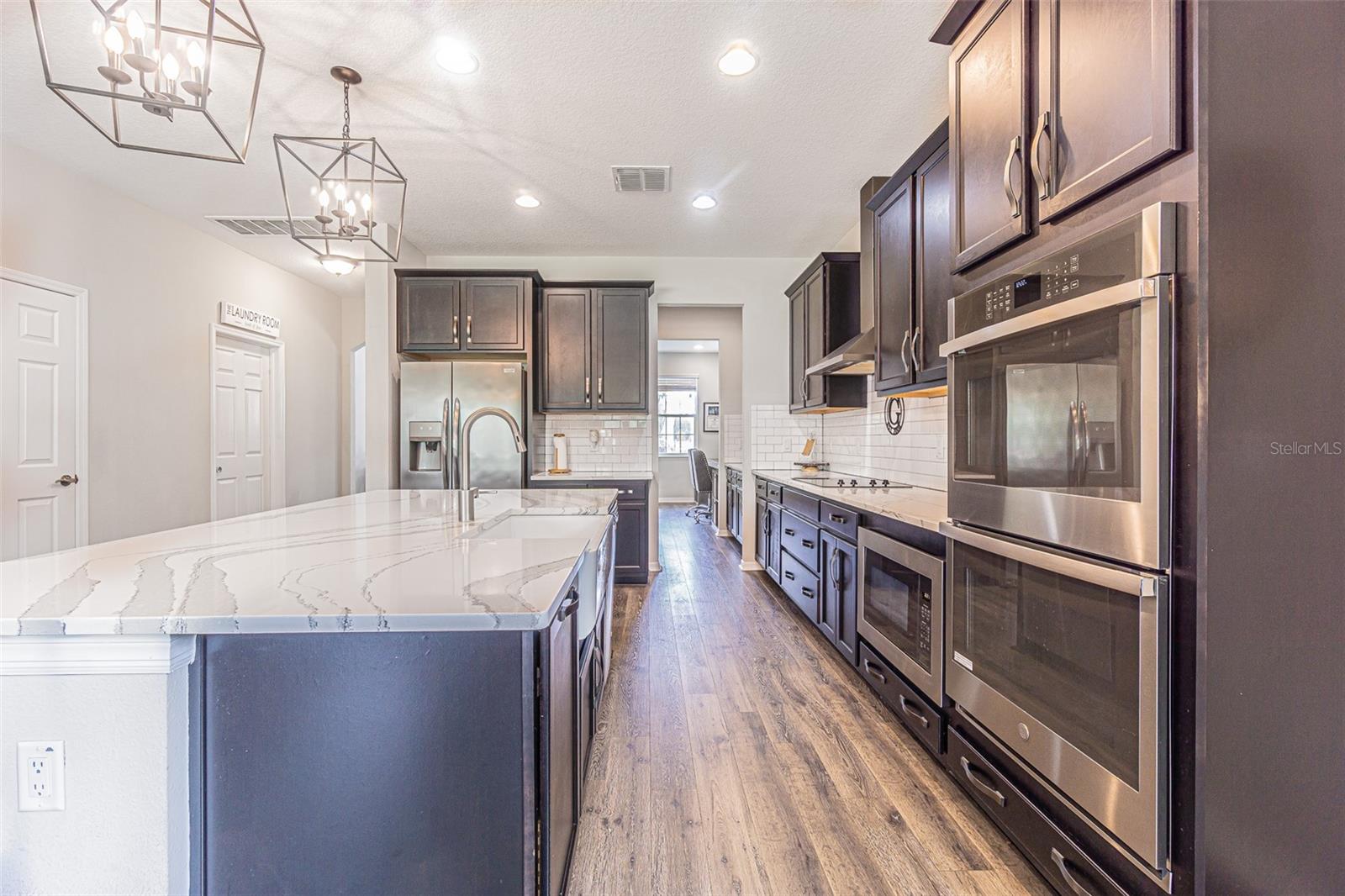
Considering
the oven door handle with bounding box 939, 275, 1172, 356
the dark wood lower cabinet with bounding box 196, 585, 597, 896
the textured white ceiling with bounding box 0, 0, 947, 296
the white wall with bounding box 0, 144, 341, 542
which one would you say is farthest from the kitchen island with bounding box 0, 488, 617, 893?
the white wall with bounding box 0, 144, 341, 542

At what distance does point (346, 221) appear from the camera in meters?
2.53

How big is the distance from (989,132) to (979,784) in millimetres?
1850

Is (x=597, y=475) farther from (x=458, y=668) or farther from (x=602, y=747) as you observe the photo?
(x=458, y=668)

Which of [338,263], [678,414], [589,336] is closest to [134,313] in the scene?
[338,263]

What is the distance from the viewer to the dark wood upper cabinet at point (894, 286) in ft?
8.27

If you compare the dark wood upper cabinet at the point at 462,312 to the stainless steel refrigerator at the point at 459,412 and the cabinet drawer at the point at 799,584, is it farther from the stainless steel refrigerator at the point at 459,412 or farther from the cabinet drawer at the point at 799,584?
the cabinet drawer at the point at 799,584

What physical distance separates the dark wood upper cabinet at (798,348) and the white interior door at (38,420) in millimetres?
4654

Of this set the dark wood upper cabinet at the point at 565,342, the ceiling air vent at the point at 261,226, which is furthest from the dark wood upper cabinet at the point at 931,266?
the ceiling air vent at the point at 261,226

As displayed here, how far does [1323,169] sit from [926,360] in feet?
4.55

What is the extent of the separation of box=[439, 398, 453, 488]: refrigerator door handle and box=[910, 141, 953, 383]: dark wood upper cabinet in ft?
10.6

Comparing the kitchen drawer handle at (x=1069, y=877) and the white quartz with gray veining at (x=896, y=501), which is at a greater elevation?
the white quartz with gray veining at (x=896, y=501)

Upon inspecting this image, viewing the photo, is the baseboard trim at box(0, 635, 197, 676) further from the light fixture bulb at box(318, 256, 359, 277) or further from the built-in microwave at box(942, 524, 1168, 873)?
the light fixture bulb at box(318, 256, 359, 277)

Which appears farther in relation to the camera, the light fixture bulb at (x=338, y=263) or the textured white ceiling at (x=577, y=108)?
the light fixture bulb at (x=338, y=263)

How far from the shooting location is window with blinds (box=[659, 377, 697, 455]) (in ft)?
31.3
